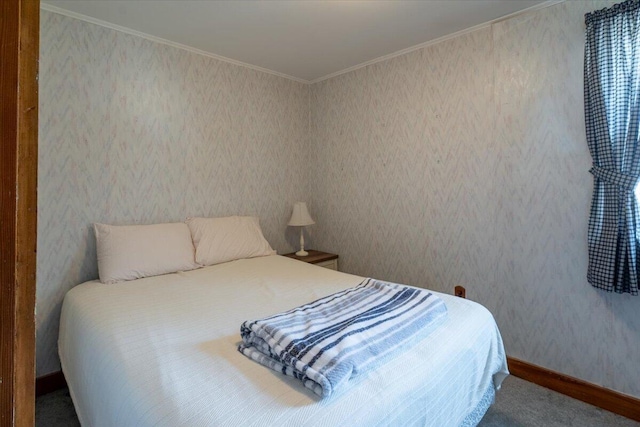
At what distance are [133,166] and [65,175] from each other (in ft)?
1.35

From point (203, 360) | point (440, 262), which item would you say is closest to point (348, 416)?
point (203, 360)

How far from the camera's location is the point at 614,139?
68.6 inches

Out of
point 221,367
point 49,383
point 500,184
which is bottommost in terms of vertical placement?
point 49,383

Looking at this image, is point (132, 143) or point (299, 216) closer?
point (132, 143)

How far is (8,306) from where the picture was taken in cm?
38

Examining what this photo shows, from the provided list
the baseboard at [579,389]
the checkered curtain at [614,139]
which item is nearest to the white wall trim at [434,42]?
the checkered curtain at [614,139]

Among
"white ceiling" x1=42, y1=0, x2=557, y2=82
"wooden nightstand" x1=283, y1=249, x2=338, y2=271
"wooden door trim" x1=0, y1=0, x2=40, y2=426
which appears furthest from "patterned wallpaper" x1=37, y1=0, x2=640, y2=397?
"wooden door trim" x1=0, y1=0, x2=40, y2=426

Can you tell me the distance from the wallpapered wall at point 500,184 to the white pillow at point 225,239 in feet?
3.45

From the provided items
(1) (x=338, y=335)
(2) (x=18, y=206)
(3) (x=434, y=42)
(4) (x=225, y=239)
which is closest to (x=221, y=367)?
(1) (x=338, y=335)

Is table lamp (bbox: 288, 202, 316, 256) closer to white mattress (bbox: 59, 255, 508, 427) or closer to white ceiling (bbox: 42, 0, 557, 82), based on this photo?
white mattress (bbox: 59, 255, 508, 427)

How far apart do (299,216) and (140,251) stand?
1483mm

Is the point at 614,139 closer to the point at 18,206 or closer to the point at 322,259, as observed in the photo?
the point at 322,259

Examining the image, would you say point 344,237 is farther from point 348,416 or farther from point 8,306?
point 8,306

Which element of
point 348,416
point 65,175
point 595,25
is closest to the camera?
point 348,416
